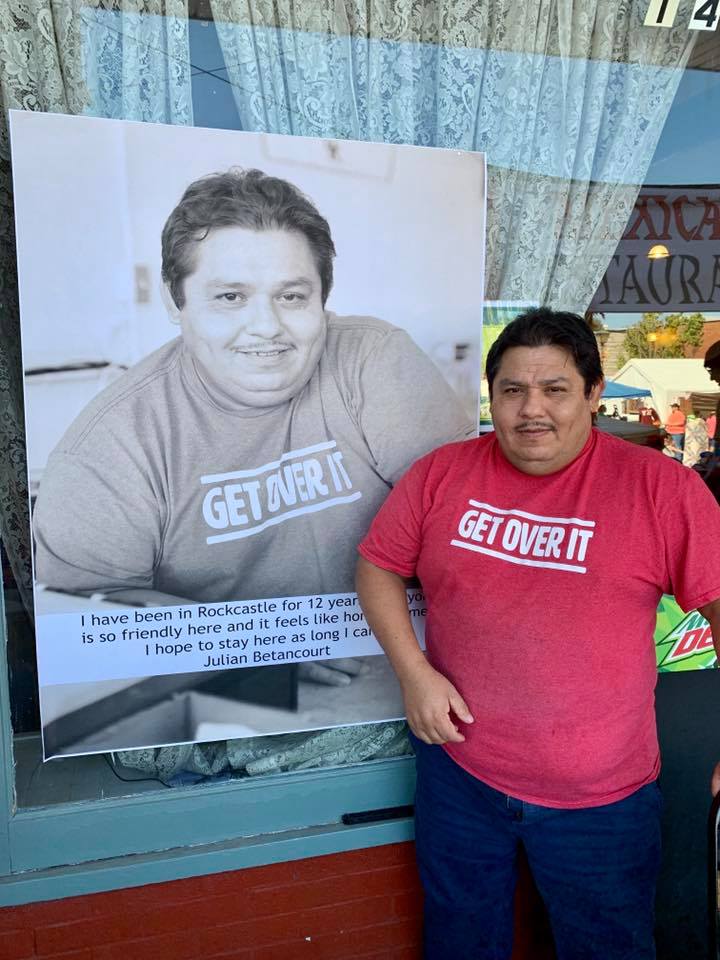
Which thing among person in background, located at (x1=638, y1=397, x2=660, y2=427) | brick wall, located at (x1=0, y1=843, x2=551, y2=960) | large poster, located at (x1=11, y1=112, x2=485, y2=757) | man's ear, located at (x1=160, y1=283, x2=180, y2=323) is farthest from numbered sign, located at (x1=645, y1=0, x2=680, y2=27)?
brick wall, located at (x1=0, y1=843, x2=551, y2=960)

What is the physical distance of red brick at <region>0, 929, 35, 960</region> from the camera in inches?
75.0

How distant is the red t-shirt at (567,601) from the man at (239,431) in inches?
15.4

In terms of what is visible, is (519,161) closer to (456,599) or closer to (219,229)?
(219,229)

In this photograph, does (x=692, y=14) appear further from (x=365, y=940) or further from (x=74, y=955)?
(x=74, y=955)

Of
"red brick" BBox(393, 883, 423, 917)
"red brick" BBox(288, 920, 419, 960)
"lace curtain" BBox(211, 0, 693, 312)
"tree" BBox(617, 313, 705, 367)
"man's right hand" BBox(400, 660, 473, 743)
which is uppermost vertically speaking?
"lace curtain" BBox(211, 0, 693, 312)

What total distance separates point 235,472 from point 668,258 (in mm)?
1510

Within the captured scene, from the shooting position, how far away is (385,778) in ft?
7.25

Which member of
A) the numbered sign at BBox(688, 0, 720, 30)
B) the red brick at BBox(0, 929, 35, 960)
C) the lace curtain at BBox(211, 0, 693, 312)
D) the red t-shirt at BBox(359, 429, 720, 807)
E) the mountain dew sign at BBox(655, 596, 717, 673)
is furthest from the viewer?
the mountain dew sign at BBox(655, 596, 717, 673)

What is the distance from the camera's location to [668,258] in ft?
7.83

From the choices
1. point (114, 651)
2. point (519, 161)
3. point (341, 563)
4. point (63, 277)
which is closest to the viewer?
point (63, 277)

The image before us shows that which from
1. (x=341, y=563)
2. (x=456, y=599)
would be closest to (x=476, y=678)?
(x=456, y=599)

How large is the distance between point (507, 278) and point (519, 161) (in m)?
0.33

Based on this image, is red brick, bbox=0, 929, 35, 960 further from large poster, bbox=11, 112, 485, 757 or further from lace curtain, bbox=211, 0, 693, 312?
lace curtain, bbox=211, 0, 693, 312

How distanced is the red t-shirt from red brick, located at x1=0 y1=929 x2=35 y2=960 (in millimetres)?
1198
